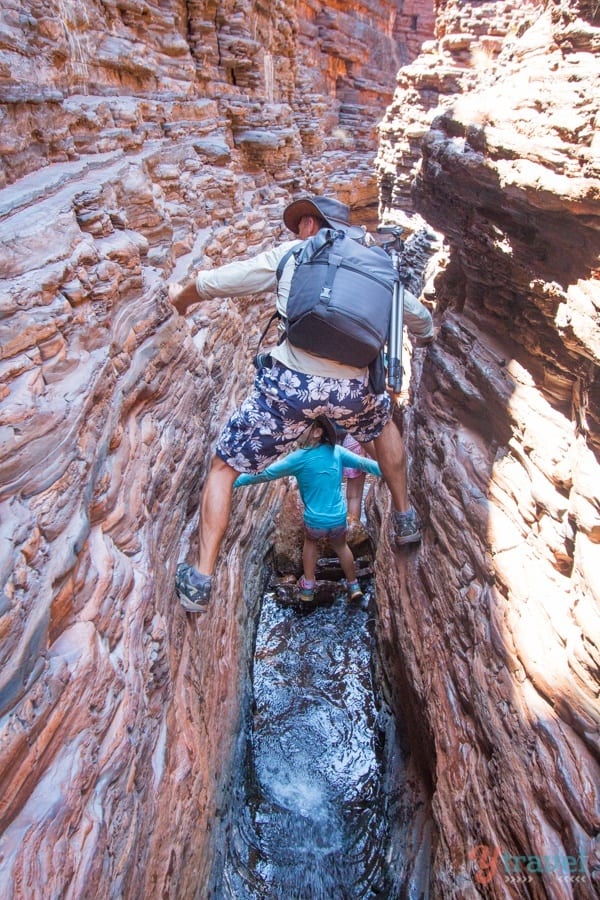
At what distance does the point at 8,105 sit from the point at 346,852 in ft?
17.2

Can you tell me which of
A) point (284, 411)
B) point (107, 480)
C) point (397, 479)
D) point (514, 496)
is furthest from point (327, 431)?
point (107, 480)

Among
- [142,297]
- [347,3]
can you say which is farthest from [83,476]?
[347,3]

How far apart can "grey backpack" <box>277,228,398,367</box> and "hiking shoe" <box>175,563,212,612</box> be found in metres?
1.55

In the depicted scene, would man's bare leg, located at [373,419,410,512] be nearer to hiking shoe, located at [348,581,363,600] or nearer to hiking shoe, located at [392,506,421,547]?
hiking shoe, located at [392,506,421,547]

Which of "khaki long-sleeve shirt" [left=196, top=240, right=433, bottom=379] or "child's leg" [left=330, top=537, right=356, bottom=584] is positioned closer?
"khaki long-sleeve shirt" [left=196, top=240, right=433, bottom=379]

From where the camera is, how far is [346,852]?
3.92 meters

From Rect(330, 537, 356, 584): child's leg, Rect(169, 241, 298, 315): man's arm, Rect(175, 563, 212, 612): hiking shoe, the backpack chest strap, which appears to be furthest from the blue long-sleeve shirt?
the backpack chest strap

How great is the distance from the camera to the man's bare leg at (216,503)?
3.58 meters

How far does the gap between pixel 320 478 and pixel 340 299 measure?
2.04m

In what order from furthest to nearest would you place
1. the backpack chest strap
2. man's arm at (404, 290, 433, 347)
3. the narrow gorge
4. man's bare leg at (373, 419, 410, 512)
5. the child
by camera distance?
the child → man's bare leg at (373, 419, 410, 512) → man's arm at (404, 290, 433, 347) → the backpack chest strap → the narrow gorge

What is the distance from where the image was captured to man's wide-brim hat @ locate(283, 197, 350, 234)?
3.43m

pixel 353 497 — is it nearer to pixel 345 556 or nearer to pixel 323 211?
pixel 345 556

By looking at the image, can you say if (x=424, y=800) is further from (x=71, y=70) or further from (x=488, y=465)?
(x=71, y=70)

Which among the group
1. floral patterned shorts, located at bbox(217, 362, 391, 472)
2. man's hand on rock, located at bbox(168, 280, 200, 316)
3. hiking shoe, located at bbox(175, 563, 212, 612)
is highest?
man's hand on rock, located at bbox(168, 280, 200, 316)
